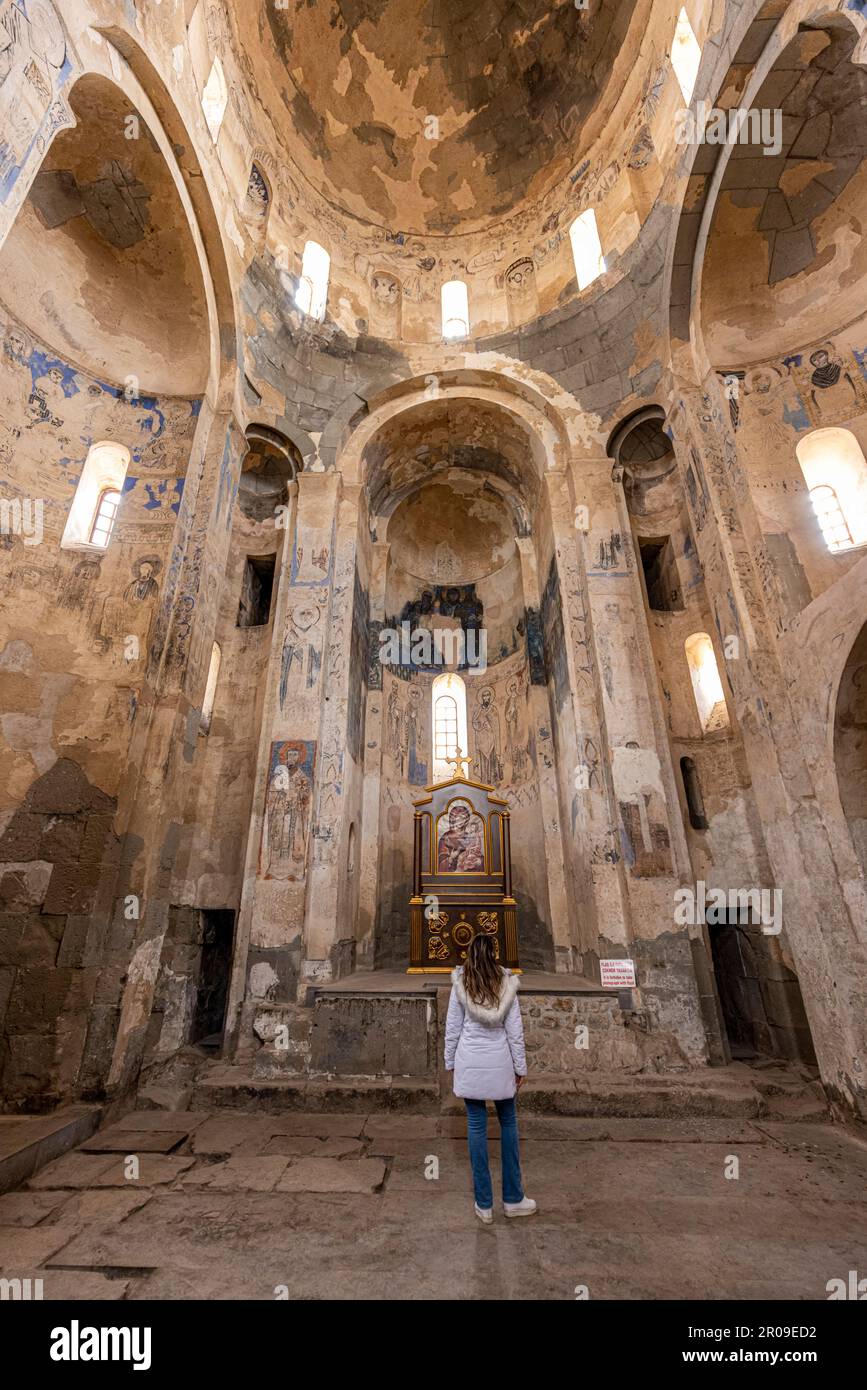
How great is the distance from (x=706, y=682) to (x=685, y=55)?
10.5 meters

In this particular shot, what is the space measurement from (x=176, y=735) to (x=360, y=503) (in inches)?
237

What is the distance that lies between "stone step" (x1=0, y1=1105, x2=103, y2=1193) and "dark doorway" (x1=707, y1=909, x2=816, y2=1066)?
24.4 ft

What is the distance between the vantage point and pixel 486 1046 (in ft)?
12.0

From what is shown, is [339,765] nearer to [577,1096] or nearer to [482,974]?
[577,1096]

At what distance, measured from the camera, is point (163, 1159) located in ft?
16.2

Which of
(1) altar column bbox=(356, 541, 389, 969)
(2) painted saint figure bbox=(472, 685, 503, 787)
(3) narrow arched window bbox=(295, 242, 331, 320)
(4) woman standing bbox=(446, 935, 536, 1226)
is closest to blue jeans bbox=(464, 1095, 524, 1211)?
(4) woman standing bbox=(446, 935, 536, 1226)

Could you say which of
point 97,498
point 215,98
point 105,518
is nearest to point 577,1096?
point 105,518

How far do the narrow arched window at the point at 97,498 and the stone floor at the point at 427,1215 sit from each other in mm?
6928

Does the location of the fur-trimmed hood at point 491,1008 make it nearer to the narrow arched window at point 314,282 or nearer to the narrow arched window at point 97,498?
the narrow arched window at point 97,498

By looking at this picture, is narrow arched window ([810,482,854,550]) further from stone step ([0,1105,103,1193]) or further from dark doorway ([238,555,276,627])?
stone step ([0,1105,103,1193])

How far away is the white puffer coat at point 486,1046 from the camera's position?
3596 millimetres

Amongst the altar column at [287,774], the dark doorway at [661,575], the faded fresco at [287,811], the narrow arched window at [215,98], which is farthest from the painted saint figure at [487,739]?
the narrow arched window at [215,98]
